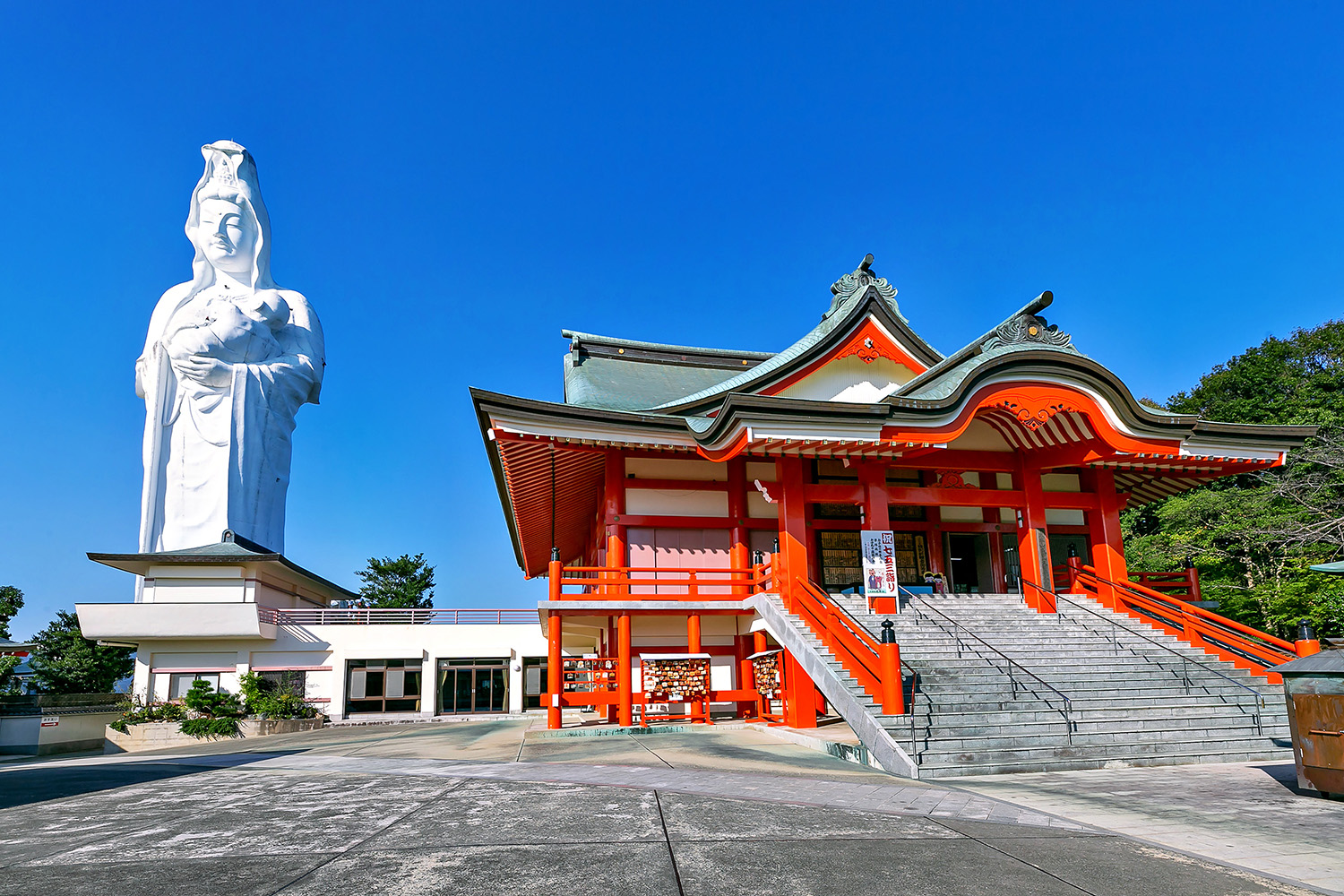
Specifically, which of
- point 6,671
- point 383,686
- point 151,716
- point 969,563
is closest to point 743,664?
point 969,563

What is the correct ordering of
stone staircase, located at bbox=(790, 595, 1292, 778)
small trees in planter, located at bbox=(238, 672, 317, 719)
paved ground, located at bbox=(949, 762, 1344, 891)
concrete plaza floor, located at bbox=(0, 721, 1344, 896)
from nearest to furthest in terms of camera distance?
concrete plaza floor, located at bbox=(0, 721, 1344, 896), paved ground, located at bbox=(949, 762, 1344, 891), stone staircase, located at bbox=(790, 595, 1292, 778), small trees in planter, located at bbox=(238, 672, 317, 719)

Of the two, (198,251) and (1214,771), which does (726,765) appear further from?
(198,251)

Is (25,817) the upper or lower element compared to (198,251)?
lower

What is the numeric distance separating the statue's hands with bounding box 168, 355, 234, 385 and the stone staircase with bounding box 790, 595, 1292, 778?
44384mm

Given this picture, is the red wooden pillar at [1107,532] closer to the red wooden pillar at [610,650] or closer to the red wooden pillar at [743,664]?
the red wooden pillar at [743,664]

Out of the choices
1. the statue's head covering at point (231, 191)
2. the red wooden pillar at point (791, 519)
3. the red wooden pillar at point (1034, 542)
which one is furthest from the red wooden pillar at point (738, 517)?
the statue's head covering at point (231, 191)

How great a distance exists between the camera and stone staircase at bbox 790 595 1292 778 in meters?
10.9

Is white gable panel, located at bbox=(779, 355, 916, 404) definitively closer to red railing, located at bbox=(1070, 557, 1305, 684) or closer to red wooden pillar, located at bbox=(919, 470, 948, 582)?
red wooden pillar, located at bbox=(919, 470, 948, 582)

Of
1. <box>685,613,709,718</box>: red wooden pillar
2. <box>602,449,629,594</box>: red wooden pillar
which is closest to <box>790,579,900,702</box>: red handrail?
<box>685,613,709,718</box>: red wooden pillar

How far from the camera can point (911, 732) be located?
10.7 meters

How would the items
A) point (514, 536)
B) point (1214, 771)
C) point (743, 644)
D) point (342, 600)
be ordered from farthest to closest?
point (342, 600) → point (514, 536) → point (743, 644) → point (1214, 771)

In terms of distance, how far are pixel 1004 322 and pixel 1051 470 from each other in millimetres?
4963

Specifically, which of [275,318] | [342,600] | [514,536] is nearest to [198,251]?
[275,318]

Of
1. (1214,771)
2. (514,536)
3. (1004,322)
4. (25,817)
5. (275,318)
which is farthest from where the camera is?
(275,318)
